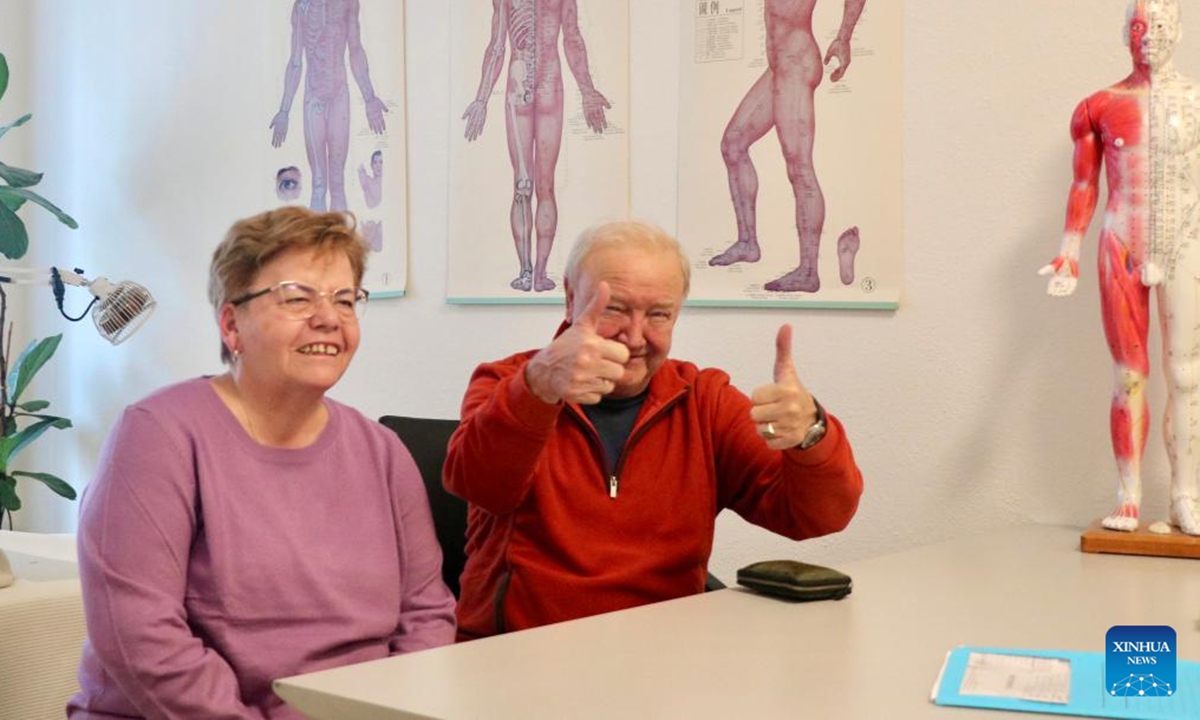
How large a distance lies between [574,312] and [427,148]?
147 cm

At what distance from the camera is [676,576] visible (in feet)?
7.08

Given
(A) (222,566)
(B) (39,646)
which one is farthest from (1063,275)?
(B) (39,646)

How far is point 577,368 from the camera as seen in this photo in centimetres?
188

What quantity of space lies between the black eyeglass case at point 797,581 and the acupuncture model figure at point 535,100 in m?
1.50

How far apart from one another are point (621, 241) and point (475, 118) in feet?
4.48

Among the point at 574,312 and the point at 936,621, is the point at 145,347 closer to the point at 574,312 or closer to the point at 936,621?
the point at 574,312

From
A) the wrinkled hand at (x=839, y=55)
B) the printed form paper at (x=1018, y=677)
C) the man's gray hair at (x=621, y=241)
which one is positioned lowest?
the printed form paper at (x=1018, y=677)

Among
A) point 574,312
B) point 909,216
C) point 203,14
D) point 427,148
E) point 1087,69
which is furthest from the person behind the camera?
point 203,14

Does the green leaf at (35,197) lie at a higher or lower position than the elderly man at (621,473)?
higher

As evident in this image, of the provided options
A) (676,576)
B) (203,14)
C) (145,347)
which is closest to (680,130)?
(676,576)

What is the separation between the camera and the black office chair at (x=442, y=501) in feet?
8.52

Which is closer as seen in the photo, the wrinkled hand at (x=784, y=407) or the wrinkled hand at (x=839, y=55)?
the wrinkled hand at (x=784, y=407)

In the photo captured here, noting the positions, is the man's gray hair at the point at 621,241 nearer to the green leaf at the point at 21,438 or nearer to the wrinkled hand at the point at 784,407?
the wrinkled hand at the point at 784,407

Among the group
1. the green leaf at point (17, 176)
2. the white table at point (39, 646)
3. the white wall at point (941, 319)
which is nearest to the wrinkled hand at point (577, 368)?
the white wall at point (941, 319)
